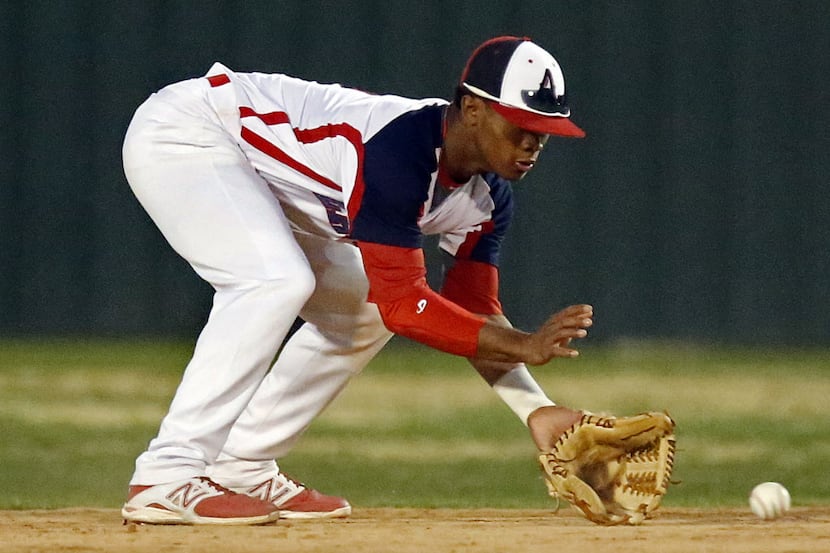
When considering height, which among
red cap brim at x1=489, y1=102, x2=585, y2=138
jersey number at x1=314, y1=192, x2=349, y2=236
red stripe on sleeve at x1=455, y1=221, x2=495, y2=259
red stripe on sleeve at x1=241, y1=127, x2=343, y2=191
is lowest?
red stripe on sleeve at x1=455, y1=221, x2=495, y2=259

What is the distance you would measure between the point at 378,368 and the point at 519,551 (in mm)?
5904

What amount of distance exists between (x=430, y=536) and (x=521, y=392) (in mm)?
649

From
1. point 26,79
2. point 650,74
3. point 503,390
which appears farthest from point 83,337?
point 503,390

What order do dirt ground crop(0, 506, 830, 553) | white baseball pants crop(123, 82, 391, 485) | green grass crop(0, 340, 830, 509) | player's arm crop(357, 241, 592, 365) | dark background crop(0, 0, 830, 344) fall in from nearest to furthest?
dirt ground crop(0, 506, 830, 553)
player's arm crop(357, 241, 592, 365)
white baseball pants crop(123, 82, 391, 485)
green grass crop(0, 340, 830, 509)
dark background crop(0, 0, 830, 344)

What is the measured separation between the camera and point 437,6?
10.2m

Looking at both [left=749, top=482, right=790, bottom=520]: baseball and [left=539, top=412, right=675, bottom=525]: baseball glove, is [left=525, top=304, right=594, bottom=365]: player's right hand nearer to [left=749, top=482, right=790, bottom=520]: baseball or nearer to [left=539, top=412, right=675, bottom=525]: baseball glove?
[left=539, top=412, right=675, bottom=525]: baseball glove

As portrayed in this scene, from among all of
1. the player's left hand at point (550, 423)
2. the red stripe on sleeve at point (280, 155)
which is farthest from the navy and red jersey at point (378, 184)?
the player's left hand at point (550, 423)

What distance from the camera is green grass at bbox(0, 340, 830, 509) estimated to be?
5.52 meters

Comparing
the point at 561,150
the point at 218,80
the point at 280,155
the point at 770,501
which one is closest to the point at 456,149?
the point at 280,155

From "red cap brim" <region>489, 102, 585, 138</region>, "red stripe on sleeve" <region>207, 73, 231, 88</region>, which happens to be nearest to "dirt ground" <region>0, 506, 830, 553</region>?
"red cap brim" <region>489, 102, 585, 138</region>

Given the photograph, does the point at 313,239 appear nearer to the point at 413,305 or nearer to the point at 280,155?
the point at 280,155

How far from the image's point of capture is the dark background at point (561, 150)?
394 inches

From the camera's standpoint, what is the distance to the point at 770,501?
13.7ft

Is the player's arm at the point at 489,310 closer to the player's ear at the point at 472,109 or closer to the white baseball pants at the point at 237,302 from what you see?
the white baseball pants at the point at 237,302
